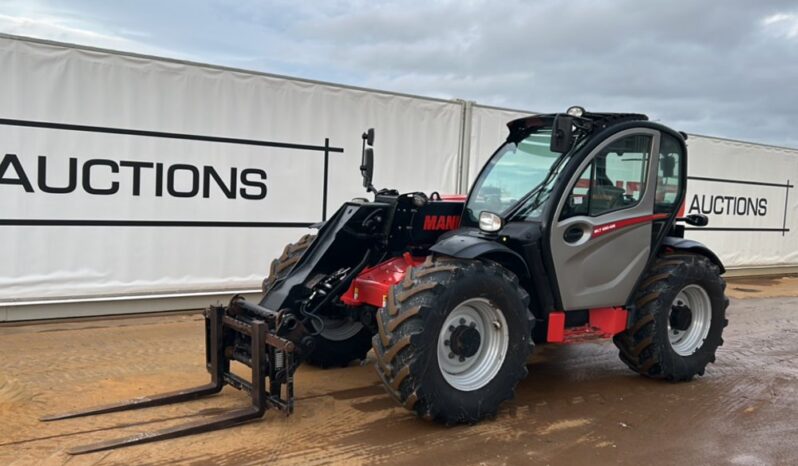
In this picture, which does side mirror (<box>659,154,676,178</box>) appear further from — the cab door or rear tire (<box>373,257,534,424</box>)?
rear tire (<box>373,257,534,424</box>)

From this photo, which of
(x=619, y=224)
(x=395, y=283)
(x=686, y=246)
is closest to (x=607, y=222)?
(x=619, y=224)

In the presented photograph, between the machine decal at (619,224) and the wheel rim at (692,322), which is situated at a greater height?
the machine decal at (619,224)

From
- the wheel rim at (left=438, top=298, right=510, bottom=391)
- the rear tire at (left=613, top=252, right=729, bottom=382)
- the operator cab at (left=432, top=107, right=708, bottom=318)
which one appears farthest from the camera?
the rear tire at (left=613, top=252, right=729, bottom=382)

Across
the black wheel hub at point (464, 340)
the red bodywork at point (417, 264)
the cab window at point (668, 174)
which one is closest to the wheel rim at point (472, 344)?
the black wheel hub at point (464, 340)

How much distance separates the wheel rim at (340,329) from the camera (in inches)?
222

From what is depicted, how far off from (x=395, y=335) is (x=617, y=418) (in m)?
1.96

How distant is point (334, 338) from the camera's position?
5688mm

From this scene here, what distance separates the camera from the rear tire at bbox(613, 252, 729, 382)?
5594 millimetres

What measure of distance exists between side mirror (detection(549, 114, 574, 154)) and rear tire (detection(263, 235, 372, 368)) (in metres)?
2.21

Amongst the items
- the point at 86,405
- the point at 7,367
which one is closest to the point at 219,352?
the point at 86,405

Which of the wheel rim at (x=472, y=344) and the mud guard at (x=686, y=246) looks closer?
the wheel rim at (x=472, y=344)

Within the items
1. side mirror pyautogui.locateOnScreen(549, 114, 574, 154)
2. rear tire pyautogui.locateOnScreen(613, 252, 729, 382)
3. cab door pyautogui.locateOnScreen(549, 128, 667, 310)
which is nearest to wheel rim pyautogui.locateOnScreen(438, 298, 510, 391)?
cab door pyautogui.locateOnScreen(549, 128, 667, 310)

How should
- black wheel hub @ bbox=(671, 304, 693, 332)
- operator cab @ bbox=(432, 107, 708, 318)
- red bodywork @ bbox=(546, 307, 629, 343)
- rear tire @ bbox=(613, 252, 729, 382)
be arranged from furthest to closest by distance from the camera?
black wheel hub @ bbox=(671, 304, 693, 332) → rear tire @ bbox=(613, 252, 729, 382) → red bodywork @ bbox=(546, 307, 629, 343) → operator cab @ bbox=(432, 107, 708, 318)

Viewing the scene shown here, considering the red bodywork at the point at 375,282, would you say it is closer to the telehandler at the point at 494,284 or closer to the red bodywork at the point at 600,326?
the telehandler at the point at 494,284
